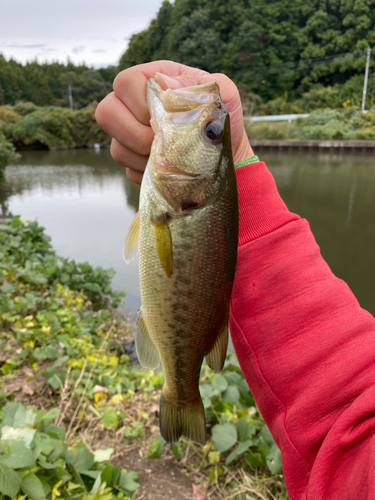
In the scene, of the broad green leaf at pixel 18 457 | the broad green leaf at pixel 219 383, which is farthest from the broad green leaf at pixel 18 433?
the broad green leaf at pixel 219 383

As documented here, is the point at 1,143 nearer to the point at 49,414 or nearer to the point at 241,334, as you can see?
the point at 49,414

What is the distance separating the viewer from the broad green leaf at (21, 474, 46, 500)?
4.58 ft

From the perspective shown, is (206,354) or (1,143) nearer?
(206,354)

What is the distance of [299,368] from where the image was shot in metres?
1.10

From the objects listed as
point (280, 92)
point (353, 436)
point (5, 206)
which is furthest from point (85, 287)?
point (280, 92)

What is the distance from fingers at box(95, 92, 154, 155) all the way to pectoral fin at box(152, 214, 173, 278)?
0.27 metres

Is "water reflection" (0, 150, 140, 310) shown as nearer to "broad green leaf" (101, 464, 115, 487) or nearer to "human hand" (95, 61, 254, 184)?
"broad green leaf" (101, 464, 115, 487)

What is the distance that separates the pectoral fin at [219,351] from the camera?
1.11m

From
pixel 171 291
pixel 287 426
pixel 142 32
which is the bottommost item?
pixel 287 426

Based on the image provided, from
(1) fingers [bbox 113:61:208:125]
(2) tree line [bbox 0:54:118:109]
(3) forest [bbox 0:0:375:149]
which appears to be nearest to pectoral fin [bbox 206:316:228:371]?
(1) fingers [bbox 113:61:208:125]

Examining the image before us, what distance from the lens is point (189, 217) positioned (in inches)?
41.3

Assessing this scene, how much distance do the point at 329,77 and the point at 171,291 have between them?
45.3 meters

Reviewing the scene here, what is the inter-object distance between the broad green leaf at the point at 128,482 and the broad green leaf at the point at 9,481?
2.31ft

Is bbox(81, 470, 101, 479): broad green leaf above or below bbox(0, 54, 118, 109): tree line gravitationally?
below
